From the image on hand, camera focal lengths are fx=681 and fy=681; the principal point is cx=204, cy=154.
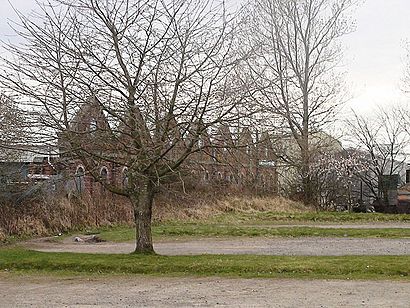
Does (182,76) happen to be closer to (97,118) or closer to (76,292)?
(97,118)

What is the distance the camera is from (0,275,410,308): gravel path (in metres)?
10.1

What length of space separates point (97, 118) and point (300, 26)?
27679 mm

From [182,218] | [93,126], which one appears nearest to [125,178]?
[93,126]

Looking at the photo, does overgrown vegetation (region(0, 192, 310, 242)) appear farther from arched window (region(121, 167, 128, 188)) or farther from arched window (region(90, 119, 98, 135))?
arched window (region(90, 119, 98, 135))

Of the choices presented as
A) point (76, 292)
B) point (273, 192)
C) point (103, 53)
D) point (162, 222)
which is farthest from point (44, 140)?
point (273, 192)

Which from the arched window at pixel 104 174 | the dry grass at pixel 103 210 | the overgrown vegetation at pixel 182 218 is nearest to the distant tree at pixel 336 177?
the overgrown vegetation at pixel 182 218

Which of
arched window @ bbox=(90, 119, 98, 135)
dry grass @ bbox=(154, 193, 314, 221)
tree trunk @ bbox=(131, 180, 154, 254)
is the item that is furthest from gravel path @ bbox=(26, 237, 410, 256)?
dry grass @ bbox=(154, 193, 314, 221)

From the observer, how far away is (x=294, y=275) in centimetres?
1289

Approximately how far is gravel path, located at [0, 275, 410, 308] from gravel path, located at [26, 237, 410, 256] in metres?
4.82

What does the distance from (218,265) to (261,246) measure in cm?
533

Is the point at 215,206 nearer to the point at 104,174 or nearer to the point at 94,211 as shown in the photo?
the point at 94,211

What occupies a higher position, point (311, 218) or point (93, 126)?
point (93, 126)

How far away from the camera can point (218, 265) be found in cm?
1389

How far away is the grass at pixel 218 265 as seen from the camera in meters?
13.0
